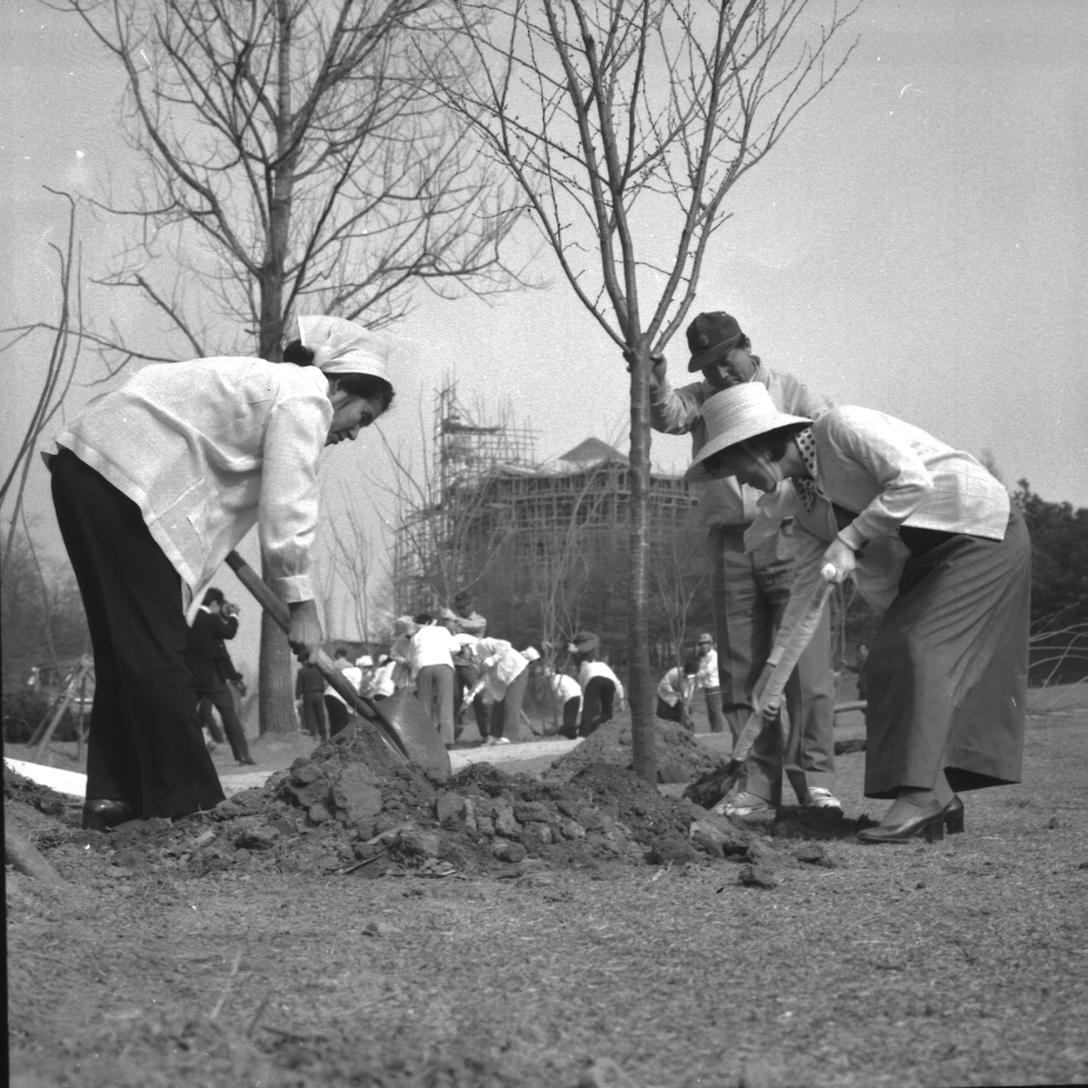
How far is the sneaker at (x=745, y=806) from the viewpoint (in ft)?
16.6

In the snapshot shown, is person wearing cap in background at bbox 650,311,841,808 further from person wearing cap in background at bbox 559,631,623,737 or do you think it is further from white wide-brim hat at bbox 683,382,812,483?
person wearing cap in background at bbox 559,631,623,737

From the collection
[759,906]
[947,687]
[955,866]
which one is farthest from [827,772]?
[759,906]

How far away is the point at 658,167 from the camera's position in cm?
566

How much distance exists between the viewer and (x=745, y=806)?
16.9ft

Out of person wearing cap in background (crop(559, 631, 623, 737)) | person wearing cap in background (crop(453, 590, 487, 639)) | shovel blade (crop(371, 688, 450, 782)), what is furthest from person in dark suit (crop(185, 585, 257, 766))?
shovel blade (crop(371, 688, 450, 782))

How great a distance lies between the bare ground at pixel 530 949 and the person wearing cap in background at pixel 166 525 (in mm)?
185

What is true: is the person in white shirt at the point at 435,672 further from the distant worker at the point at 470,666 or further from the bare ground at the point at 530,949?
the bare ground at the point at 530,949

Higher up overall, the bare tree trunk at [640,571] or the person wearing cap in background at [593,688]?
the bare tree trunk at [640,571]

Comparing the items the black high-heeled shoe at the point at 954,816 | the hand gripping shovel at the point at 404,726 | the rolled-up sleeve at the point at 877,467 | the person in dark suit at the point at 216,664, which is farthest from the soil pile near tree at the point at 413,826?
the person in dark suit at the point at 216,664

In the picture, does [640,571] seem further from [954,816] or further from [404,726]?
[954,816]

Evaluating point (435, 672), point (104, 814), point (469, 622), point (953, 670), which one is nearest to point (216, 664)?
point (435, 672)

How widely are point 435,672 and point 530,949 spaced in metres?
9.86

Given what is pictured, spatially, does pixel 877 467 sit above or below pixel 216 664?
above

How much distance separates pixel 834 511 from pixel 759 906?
5.50ft
